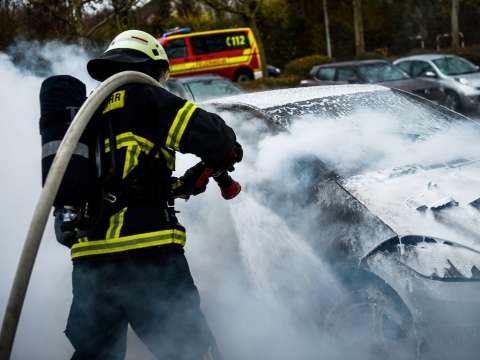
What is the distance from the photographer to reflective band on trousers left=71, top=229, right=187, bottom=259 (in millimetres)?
2078

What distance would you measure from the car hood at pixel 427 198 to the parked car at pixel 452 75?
331 inches

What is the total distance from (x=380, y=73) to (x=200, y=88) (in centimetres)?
375

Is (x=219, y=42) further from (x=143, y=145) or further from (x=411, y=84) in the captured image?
(x=143, y=145)

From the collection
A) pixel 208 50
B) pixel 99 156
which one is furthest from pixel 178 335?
Result: pixel 208 50

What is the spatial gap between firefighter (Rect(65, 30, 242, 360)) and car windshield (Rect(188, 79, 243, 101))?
303 inches

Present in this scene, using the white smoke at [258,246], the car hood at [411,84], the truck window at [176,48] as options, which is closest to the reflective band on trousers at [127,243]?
the white smoke at [258,246]

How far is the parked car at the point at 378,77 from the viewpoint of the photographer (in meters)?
10.4

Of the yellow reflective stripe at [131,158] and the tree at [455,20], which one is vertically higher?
the yellow reflective stripe at [131,158]

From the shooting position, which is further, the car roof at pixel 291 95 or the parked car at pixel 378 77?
the parked car at pixel 378 77

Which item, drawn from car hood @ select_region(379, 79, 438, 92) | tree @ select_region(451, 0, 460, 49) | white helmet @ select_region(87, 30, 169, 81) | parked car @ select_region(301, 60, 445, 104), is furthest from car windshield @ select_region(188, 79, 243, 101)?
tree @ select_region(451, 0, 460, 49)

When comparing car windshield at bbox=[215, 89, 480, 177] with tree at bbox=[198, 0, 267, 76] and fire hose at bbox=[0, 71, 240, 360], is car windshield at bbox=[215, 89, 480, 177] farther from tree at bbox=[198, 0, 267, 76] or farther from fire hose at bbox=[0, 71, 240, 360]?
tree at bbox=[198, 0, 267, 76]

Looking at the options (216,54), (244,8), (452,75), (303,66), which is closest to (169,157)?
(452,75)

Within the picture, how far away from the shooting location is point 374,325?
7.94 ft

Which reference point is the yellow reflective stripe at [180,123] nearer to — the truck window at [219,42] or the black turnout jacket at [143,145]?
the black turnout jacket at [143,145]
